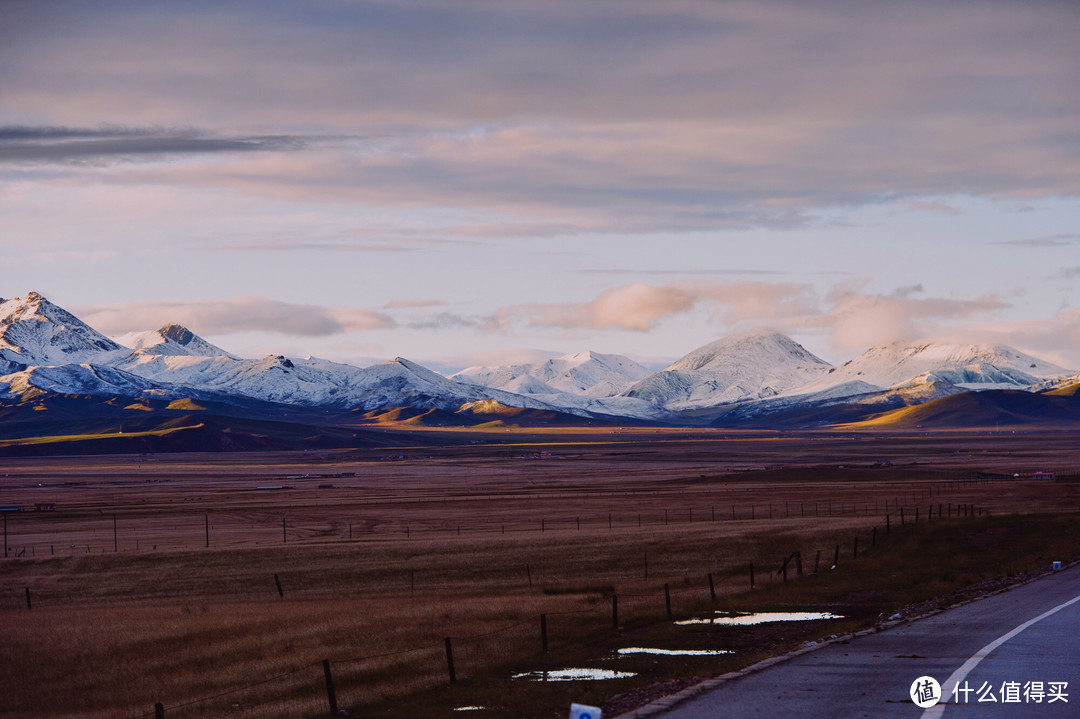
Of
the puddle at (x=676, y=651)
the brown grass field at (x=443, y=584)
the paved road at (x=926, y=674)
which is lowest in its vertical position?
the brown grass field at (x=443, y=584)

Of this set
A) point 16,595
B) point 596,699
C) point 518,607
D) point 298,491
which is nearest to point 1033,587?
point 518,607

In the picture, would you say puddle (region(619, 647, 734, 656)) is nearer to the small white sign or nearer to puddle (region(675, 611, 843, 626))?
puddle (region(675, 611, 843, 626))

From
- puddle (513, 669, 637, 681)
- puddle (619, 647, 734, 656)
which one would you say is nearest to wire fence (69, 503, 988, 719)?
puddle (513, 669, 637, 681)

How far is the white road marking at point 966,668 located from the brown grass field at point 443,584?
413cm

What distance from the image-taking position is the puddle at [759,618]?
1121 inches

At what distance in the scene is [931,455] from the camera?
190m

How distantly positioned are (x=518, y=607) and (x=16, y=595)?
26.6 meters

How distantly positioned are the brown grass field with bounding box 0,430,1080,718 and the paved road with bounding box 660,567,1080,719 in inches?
71.9

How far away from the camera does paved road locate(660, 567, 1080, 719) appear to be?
16.1 meters

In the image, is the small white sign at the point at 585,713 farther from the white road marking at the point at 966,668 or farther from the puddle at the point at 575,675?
the puddle at the point at 575,675

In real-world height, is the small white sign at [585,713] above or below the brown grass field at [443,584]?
above

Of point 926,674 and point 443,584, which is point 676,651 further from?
point 443,584
